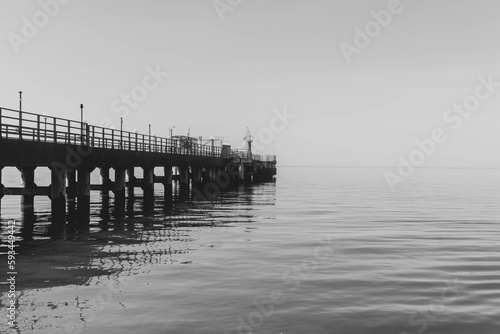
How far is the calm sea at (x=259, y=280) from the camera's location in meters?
11.1

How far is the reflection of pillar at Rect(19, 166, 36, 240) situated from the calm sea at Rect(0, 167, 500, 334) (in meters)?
0.79

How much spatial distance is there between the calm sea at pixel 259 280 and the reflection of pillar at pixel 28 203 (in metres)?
0.79

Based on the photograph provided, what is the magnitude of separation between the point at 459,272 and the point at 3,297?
12355mm

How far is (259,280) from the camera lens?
14.9 metres

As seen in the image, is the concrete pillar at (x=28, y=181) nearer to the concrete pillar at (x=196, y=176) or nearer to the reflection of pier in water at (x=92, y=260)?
the reflection of pier in water at (x=92, y=260)

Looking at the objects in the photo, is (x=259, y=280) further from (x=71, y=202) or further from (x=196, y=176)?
(x=196, y=176)

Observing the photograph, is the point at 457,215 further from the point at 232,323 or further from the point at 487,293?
the point at 232,323

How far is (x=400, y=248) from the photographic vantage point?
20891mm

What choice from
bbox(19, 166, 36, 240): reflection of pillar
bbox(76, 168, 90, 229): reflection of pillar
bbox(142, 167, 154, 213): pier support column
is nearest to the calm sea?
bbox(19, 166, 36, 240): reflection of pillar

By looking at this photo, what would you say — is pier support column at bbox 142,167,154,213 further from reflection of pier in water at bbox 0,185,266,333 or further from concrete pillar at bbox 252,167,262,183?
concrete pillar at bbox 252,167,262,183

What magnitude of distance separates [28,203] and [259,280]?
1066 inches

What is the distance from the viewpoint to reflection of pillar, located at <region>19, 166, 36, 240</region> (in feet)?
85.4

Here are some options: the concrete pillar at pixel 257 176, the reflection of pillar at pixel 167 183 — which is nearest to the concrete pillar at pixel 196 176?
the reflection of pillar at pixel 167 183

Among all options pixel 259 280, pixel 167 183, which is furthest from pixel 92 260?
pixel 167 183
